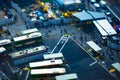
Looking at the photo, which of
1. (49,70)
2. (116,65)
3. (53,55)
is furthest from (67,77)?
(116,65)

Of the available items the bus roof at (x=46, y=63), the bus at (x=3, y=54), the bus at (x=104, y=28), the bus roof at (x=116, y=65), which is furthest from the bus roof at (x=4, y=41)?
the bus roof at (x=116, y=65)

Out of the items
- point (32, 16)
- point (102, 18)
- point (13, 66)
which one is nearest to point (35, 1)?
point (32, 16)

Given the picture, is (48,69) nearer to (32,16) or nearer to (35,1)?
(32,16)

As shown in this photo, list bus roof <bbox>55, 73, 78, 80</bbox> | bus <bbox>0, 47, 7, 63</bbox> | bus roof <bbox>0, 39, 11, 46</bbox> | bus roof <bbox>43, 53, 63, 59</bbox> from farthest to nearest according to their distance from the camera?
bus roof <bbox>0, 39, 11, 46</bbox> → bus <bbox>0, 47, 7, 63</bbox> → bus roof <bbox>43, 53, 63, 59</bbox> → bus roof <bbox>55, 73, 78, 80</bbox>

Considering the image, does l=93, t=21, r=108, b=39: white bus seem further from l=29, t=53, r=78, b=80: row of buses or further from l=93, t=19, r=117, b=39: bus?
l=29, t=53, r=78, b=80: row of buses

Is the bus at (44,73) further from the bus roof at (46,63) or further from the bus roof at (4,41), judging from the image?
the bus roof at (4,41)

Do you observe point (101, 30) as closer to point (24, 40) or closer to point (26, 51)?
point (24, 40)

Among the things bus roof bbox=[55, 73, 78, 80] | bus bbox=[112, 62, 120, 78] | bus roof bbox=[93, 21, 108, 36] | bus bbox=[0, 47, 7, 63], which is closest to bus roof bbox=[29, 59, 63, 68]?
bus roof bbox=[55, 73, 78, 80]

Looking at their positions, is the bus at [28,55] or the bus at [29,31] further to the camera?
the bus at [29,31]
